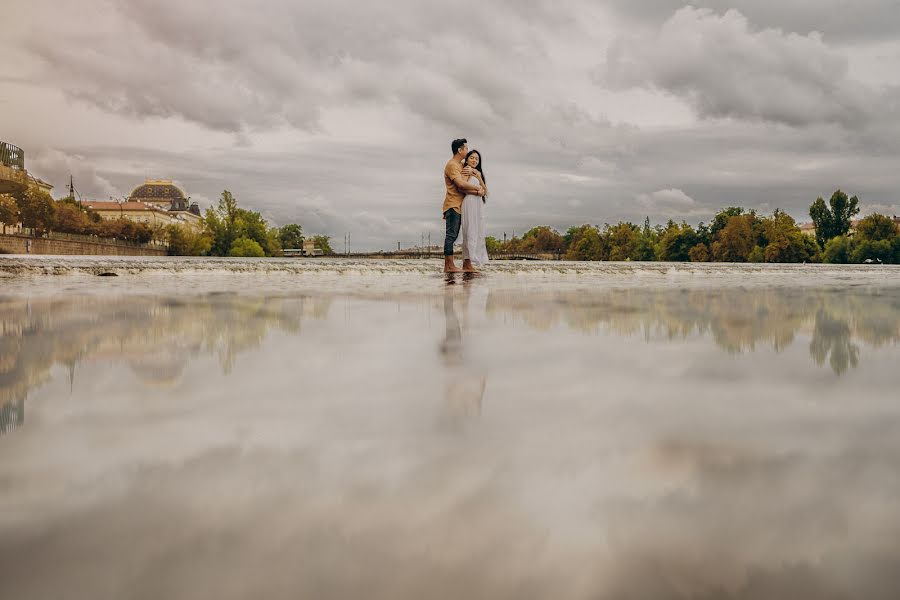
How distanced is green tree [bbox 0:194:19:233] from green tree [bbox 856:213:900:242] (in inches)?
4147

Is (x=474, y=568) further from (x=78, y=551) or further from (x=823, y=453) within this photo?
(x=823, y=453)

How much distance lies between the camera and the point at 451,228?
10.6 meters

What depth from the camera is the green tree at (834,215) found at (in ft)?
319

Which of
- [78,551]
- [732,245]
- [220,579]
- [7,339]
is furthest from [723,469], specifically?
[732,245]

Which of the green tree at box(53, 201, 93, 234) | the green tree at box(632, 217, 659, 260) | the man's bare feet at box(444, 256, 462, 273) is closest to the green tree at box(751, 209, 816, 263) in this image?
the green tree at box(632, 217, 659, 260)

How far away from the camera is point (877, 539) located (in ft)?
2.85

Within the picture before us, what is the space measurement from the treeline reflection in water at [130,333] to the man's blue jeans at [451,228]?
18.0ft

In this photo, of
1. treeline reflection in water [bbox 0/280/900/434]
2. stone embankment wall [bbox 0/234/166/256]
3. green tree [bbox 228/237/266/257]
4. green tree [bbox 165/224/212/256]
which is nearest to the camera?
treeline reflection in water [bbox 0/280/900/434]

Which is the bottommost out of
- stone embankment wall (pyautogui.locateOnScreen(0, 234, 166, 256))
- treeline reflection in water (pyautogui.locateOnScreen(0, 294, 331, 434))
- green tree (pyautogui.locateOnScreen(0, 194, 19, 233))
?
treeline reflection in water (pyautogui.locateOnScreen(0, 294, 331, 434))

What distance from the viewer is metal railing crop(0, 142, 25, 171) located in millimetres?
26859

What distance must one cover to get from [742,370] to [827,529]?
134cm

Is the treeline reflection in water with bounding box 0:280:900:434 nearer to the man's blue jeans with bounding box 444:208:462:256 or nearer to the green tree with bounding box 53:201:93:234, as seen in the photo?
the man's blue jeans with bounding box 444:208:462:256

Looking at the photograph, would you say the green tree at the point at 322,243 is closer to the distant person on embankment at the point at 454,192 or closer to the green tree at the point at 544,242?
the green tree at the point at 544,242

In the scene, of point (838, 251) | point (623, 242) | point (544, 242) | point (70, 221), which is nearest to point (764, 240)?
point (838, 251)
